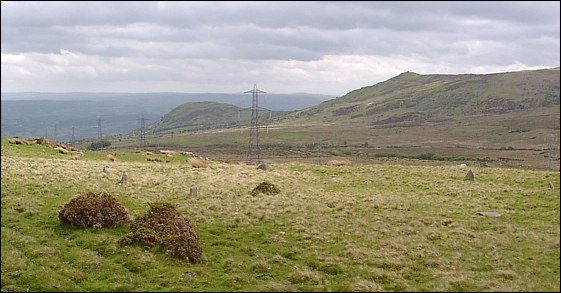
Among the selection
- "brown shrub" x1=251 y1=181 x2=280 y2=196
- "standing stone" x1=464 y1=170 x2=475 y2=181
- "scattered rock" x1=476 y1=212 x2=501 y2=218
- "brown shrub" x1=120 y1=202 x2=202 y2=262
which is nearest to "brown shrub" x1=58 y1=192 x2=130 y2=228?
"brown shrub" x1=120 y1=202 x2=202 y2=262

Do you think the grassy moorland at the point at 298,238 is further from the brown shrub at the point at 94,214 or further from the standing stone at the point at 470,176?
the standing stone at the point at 470,176

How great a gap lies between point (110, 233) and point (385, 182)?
23959mm

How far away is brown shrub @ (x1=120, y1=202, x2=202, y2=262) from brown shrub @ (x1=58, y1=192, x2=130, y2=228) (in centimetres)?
106

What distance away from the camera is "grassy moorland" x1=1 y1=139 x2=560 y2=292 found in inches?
580

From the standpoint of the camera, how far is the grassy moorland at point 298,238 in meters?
14.7

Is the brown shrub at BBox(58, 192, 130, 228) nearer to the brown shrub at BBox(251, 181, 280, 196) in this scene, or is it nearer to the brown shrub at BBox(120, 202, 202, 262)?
the brown shrub at BBox(120, 202, 202, 262)

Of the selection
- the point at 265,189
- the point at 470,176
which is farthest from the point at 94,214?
the point at 470,176

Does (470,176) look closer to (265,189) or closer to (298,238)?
(265,189)

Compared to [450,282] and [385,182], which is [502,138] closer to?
[385,182]

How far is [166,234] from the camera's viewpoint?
18.6 metres

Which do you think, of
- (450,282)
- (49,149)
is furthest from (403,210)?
(49,149)

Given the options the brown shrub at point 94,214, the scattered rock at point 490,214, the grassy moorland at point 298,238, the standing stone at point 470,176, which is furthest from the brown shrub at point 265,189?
the standing stone at point 470,176

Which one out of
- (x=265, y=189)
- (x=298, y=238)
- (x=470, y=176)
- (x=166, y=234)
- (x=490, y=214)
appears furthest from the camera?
(x=470, y=176)

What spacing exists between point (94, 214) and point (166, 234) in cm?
397
